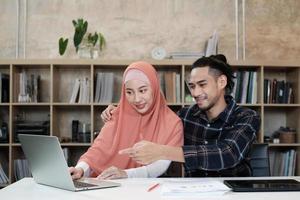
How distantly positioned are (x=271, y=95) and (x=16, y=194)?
2.96 metres

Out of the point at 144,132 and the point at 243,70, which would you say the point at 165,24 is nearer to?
the point at 243,70

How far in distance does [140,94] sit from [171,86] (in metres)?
1.64

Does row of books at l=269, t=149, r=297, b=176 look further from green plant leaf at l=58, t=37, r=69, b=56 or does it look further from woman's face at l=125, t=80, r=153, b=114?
green plant leaf at l=58, t=37, r=69, b=56

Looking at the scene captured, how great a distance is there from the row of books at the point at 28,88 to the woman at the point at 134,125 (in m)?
1.69

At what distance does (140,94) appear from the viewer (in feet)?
7.09

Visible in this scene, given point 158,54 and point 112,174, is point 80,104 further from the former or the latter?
point 112,174

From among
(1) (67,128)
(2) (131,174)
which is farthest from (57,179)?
(1) (67,128)

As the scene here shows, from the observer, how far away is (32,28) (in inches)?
157

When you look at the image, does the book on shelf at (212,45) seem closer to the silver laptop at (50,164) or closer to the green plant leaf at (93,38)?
the green plant leaf at (93,38)

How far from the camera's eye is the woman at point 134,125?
211 cm

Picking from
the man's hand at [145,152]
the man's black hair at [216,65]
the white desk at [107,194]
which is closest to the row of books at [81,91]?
the man's black hair at [216,65]

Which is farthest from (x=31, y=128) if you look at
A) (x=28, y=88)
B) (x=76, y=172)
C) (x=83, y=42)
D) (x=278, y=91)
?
(x=278, y=91)

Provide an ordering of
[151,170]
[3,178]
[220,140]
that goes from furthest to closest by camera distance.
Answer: [3,178], [220,140], [151,170]

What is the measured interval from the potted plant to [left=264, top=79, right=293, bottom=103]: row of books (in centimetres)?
170
